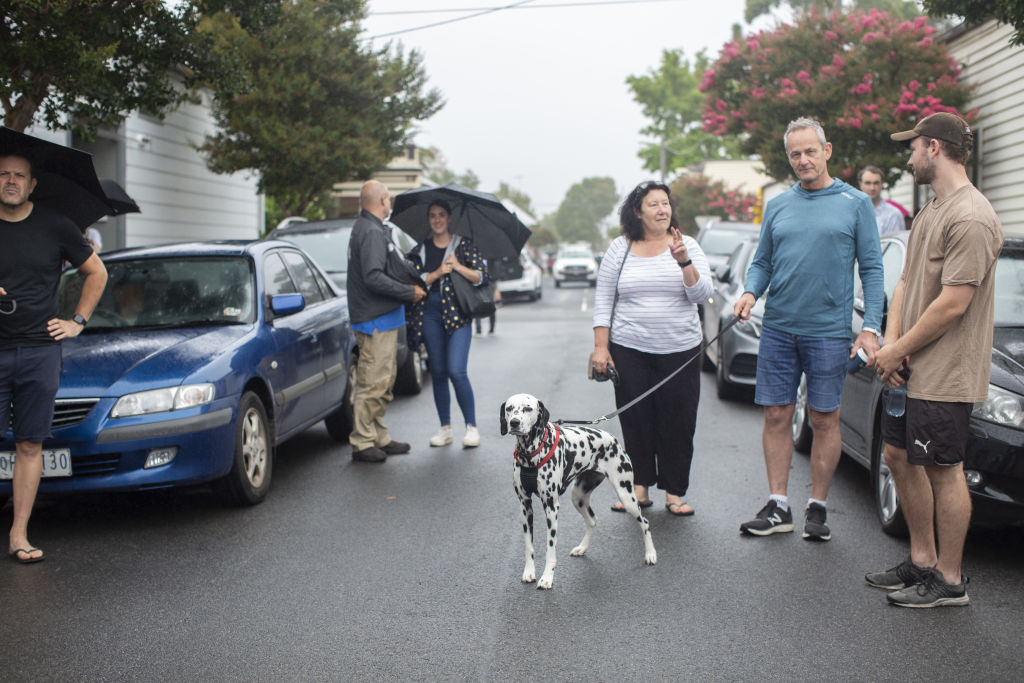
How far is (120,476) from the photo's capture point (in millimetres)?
5422

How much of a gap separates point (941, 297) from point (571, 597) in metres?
2.05

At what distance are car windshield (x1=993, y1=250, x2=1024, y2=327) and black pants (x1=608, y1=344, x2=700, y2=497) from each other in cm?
170

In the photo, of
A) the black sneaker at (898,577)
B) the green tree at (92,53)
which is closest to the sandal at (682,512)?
the black sneaker at (898,577)

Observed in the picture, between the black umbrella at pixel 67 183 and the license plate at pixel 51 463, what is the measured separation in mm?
1297

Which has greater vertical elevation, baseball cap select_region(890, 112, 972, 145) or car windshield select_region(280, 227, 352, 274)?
baseball cap select_region(890, 112, 972, 145)

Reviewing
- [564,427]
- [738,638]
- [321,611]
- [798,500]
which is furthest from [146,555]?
[798,500]

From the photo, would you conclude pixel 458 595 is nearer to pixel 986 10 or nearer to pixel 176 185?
pixel 986 10

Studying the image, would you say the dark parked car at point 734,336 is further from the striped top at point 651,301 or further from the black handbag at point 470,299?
the striped top at point 651,301

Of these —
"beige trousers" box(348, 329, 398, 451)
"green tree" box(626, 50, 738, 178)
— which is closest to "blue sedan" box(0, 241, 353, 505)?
"beige trousers" box(348, 329, 398, 451)

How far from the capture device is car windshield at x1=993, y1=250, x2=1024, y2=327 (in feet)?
18.2

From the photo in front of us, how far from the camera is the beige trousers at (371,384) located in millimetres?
7508

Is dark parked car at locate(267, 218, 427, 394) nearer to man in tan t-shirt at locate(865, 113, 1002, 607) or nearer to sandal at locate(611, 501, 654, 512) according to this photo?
sandal at locate(611, 501, 654, 512)

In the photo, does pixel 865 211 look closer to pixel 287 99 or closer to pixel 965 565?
pixel 965 565

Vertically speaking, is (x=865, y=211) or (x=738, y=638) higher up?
(x=865, y=211)
